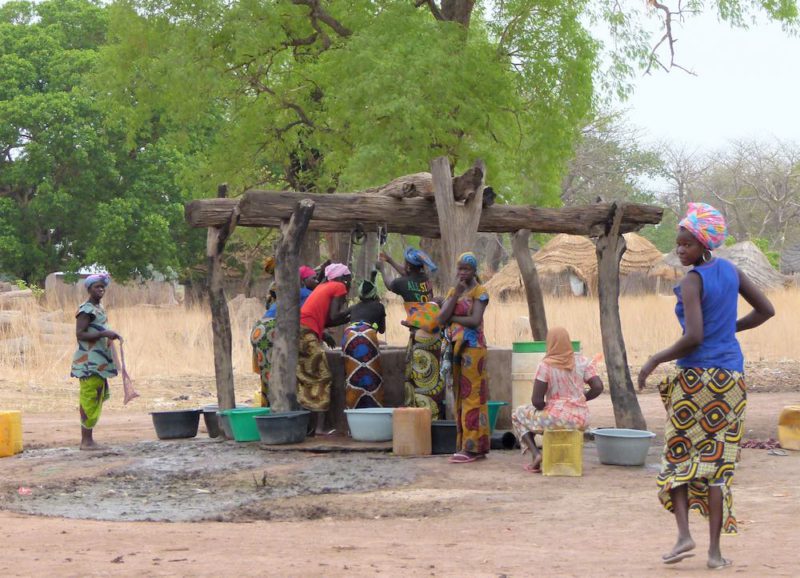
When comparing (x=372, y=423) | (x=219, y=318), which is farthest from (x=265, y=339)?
(x=372, y=423)

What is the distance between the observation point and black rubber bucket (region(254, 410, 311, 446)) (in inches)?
410

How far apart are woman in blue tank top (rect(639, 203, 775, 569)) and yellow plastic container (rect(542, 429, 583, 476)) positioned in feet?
11.1

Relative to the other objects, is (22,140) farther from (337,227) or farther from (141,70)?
(337,227)

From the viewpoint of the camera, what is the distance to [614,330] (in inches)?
458

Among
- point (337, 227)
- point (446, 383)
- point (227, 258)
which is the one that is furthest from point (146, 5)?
point (227, 258)

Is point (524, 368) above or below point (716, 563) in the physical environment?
above

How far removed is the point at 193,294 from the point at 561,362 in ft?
87.5

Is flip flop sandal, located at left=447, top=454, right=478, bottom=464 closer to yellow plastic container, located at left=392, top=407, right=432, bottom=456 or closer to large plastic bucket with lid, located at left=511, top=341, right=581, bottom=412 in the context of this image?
yellow plastic container, located at left=392, top=407, right=432, bottom=456

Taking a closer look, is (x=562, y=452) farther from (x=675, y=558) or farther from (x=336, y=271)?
(x=675, y=558)

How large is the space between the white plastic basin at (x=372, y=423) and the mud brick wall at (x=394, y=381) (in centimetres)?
75

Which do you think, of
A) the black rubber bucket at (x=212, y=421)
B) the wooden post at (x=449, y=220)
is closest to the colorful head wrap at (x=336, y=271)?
the wooden post at (x=449, y=220)

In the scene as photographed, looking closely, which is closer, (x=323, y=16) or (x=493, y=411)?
(x=493, y=411)

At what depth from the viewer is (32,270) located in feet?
104

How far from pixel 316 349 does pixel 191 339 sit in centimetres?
1056
